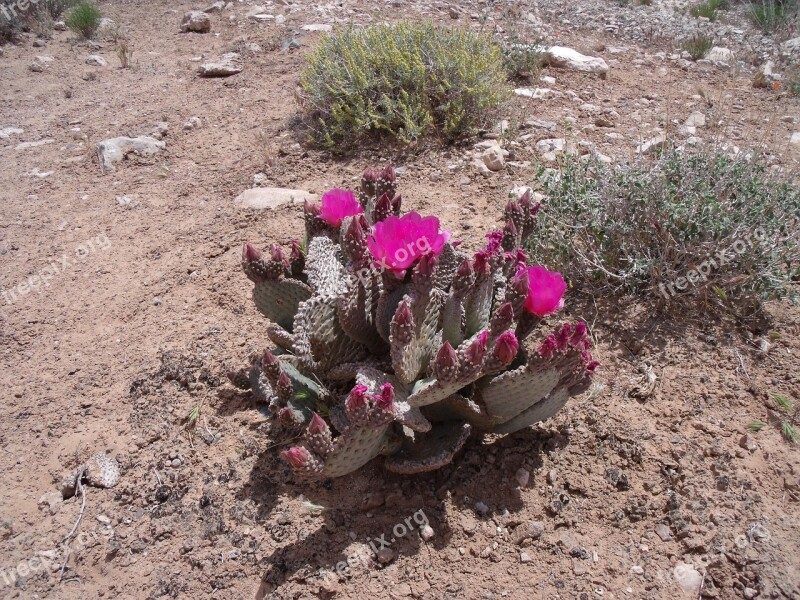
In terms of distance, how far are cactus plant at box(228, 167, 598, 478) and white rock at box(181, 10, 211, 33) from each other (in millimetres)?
6397

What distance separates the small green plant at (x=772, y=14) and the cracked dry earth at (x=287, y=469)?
403 centimetres

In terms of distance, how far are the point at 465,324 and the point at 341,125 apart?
9.84 ft

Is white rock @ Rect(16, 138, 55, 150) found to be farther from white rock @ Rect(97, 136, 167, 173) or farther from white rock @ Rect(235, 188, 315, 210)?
white rock @ Rect(235, 188, 315, 210)

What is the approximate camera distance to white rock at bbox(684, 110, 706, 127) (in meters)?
4.60

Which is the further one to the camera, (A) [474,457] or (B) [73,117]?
(B) [73,117]

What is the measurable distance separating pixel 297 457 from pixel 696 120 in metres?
4.30

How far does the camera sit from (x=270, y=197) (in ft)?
13.2

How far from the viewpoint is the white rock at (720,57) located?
19.5 feet

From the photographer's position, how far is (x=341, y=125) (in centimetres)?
465

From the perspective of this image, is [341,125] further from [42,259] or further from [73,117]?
[73,117]

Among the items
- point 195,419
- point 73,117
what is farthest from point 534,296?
point 73,117

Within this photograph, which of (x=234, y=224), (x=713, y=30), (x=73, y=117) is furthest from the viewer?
(x=713, y=30)

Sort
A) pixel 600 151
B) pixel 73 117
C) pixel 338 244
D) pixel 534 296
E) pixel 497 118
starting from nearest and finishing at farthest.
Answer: pixel 534 296
pixel 338 244
pixel 600 151
pixel 497 118
pixel 73 117

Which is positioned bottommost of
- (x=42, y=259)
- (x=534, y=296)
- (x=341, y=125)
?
(x=42, y=259)
